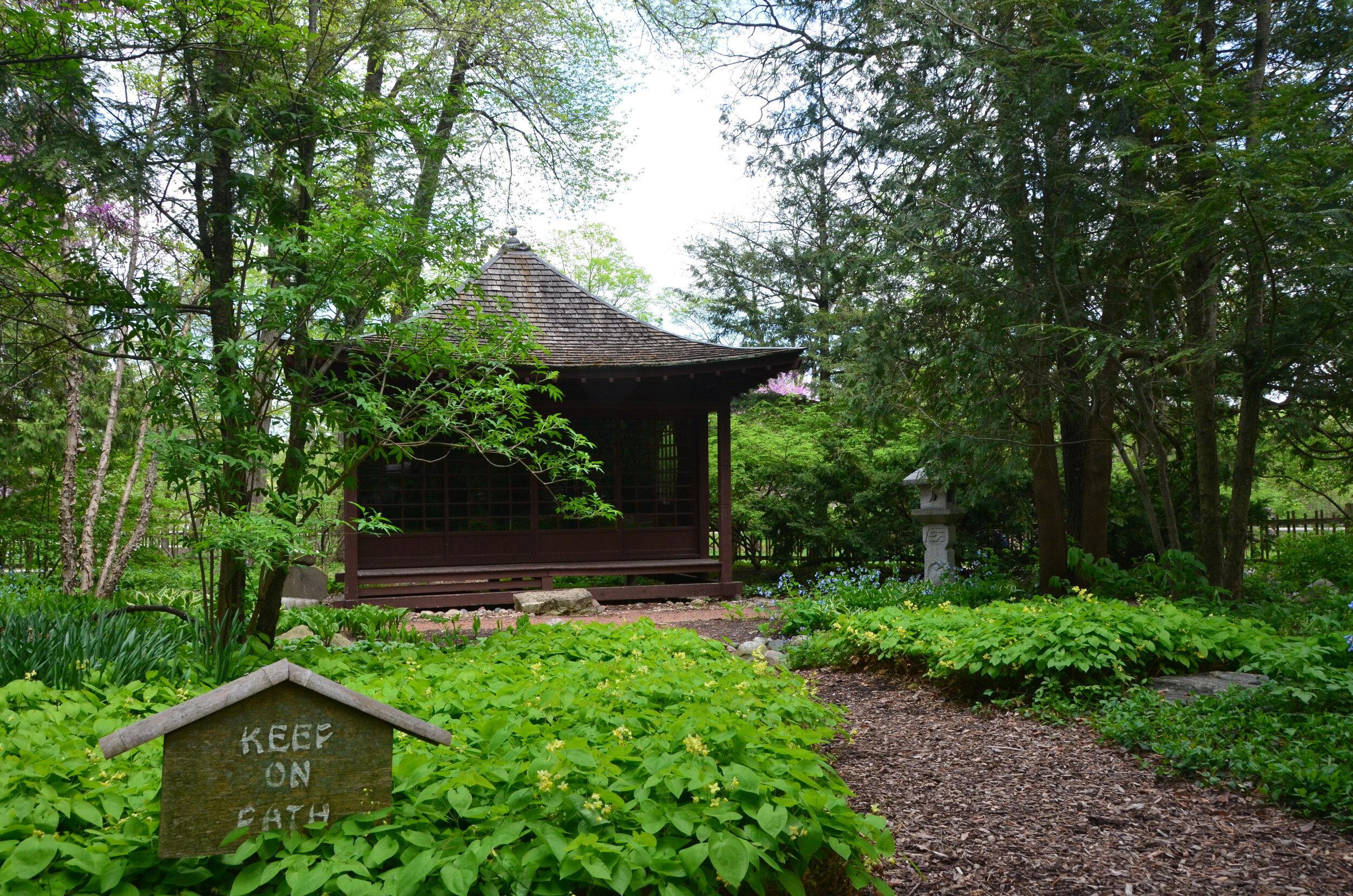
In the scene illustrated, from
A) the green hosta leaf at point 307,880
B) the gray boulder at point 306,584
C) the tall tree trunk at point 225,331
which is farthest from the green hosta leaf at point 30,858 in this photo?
the gray boulder at point 306,584

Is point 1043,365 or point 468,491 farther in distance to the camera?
point 468,491

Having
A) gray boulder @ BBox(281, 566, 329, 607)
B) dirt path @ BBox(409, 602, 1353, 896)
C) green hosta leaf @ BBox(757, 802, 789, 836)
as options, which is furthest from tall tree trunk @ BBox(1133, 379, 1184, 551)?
gray boulder @ BBox(281, 566, 329, 607)

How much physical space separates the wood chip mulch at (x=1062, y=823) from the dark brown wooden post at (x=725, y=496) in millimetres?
6934

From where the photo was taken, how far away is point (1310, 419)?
25.6 feet

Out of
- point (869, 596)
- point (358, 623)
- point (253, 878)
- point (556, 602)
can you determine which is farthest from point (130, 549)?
point (253, 878)

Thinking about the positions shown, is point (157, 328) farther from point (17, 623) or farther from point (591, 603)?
point (591, 603)

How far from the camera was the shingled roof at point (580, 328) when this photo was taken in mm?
10812

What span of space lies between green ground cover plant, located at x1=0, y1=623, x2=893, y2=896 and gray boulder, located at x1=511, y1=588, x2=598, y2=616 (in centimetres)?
685

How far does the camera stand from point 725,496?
11.7m

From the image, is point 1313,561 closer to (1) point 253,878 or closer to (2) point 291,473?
(2) point 291,473

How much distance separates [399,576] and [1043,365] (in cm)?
779

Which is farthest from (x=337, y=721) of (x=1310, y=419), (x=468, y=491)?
(x=468, y=491)

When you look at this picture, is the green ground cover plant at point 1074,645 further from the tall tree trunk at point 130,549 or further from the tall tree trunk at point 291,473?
the tall tree trunk at point 130,549

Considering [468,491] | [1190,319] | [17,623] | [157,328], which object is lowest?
[17,623]
